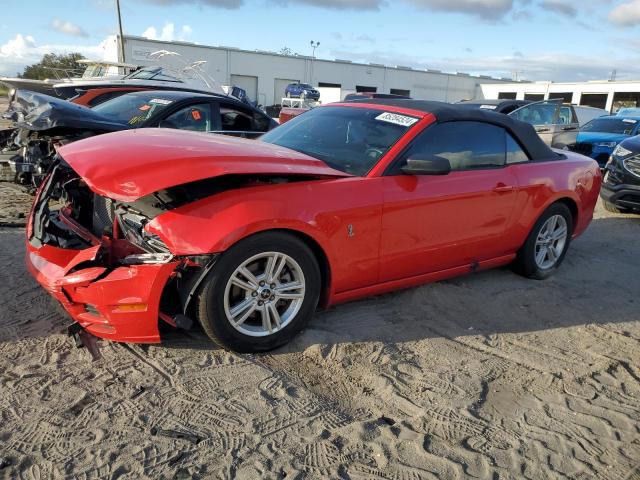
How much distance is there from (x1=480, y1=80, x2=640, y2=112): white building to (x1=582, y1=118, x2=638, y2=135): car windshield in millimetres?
36960

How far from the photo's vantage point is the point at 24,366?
10.1ft

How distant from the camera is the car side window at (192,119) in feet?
23.2

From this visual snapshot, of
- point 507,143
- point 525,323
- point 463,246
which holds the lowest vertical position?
point 525,323

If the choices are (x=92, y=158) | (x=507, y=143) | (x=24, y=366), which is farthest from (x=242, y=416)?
(x=507, y=143)

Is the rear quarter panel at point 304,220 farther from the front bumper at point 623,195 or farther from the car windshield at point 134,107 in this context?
the front bumper at point 623,195

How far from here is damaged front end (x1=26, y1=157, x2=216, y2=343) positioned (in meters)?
3.03

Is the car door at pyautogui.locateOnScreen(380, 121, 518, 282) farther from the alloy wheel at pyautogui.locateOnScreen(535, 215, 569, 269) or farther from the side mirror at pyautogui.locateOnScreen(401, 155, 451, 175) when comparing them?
the alloy wheel at pyautogui.locateOnScreen(535, 215, 569, 269)

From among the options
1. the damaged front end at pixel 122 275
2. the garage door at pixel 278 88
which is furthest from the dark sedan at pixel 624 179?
the garage door at pixel 278 88

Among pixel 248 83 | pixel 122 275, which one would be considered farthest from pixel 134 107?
pixel 248 83

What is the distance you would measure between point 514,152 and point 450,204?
1.12 m

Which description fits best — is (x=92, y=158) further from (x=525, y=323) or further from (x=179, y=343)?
(x=525, y=323)

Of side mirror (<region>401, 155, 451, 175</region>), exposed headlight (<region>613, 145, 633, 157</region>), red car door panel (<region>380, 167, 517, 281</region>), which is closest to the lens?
side mirror (<region>401, 155, 451, 175</region>)

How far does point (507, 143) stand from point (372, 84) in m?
51.9

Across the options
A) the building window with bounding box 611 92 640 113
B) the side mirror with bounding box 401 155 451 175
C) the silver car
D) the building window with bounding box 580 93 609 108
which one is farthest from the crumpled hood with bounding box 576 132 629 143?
the building window with bounding box 611 92 640 113
